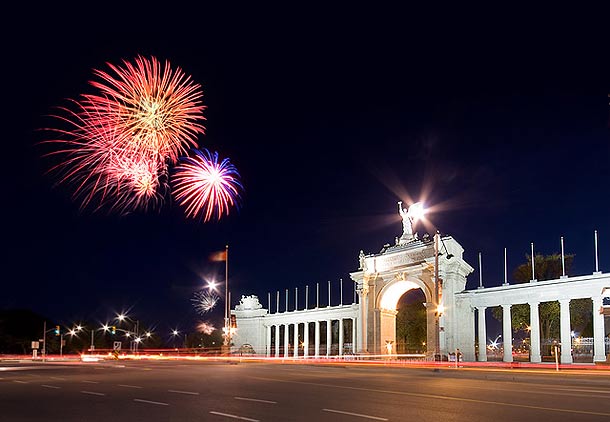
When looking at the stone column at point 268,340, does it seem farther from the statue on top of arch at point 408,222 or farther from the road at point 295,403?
the road at point 295,403

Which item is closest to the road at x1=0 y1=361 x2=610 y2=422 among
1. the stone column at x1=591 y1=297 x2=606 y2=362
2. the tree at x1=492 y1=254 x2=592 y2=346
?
the stone column at x1=591 y1=297 x2=606 y2=362

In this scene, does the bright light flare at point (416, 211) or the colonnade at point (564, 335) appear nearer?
the colonnade at point (564, 335)

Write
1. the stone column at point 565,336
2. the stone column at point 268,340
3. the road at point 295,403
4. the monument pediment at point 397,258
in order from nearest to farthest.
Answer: the road at point 295,403, the stone column at point 565,336, the monument pediment at point 397,258, the stone column at point 268,340

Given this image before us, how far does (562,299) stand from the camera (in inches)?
2152

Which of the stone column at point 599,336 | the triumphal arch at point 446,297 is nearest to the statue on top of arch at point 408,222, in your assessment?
the triumphal arch at point 446,297

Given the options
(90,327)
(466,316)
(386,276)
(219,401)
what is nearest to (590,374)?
(219,401)

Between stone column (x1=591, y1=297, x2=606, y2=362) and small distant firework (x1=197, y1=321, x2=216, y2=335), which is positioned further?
small distant firework (x1=197, y1=321, x2=216, y2=335)

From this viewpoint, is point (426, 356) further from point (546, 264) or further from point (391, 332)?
point (546, 264)

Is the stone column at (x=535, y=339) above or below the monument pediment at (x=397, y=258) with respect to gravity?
below

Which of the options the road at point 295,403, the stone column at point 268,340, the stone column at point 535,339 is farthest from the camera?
the stone column at point 268,340

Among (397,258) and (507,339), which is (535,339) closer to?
(507,339)

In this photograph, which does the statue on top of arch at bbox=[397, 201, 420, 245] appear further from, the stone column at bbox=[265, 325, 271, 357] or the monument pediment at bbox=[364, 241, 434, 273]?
the stone column at bbox=[265, 325, 271, 357]

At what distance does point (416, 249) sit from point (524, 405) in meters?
49.3

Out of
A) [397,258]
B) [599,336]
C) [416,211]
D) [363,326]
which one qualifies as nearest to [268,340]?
[363,326]
